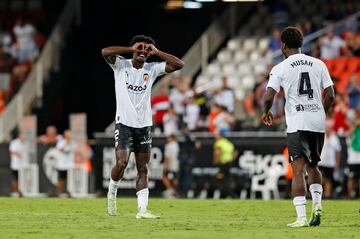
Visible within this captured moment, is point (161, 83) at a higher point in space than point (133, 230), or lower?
higher

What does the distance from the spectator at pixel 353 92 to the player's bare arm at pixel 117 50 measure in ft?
49.9

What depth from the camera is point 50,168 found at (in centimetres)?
3184

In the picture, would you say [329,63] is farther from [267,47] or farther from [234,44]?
[234,44]

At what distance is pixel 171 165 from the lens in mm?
29562

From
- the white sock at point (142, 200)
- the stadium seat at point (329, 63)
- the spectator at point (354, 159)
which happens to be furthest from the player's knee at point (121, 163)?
the stadium seat at point (329, 63)

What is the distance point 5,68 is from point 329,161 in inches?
506

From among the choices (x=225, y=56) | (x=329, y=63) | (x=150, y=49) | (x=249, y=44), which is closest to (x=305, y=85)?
(x=150, y=49)

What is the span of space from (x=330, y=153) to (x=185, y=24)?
12651 millimetres

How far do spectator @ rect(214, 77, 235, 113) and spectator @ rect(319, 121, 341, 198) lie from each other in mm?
3616

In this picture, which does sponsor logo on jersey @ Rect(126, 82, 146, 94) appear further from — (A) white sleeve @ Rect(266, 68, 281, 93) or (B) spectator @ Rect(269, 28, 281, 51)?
(B) spectator @ Rect(269, 28, 281, 51)

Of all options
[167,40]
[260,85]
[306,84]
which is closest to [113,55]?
[306,84]

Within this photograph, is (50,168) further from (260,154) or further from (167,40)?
(167,40)

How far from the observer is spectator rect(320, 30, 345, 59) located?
108 feet

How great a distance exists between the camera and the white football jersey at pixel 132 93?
16.1 metres
